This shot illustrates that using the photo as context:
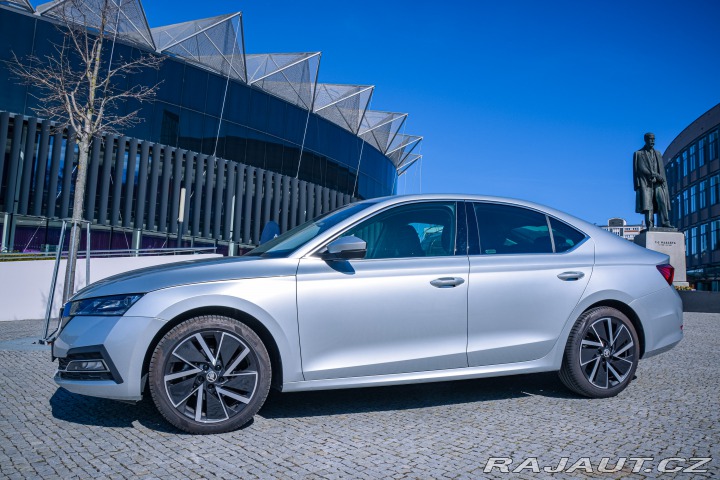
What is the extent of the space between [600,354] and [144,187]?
2577 cm

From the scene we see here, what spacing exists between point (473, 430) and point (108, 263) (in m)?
13.7

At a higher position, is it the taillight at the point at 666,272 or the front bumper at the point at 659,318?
the taillight at the point at 666,272

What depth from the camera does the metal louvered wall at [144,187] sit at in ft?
75.5

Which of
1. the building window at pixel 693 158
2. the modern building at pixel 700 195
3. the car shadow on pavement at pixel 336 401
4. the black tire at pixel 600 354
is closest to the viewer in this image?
the car shadow on pavement at pixel 336 401

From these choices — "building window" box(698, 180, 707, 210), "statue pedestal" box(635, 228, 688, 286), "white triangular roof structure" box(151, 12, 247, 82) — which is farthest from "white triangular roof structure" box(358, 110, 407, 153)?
"statue pedestal" box(635, 228, 688, 286)

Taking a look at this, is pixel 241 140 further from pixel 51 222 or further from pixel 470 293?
pixel 470 293

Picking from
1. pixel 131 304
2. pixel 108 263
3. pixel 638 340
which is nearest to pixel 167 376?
pixel 131 304

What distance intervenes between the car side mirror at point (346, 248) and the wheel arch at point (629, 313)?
207 cm

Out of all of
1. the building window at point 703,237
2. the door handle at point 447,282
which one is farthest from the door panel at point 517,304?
the building window at point 703,237

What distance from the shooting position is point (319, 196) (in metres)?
38.5

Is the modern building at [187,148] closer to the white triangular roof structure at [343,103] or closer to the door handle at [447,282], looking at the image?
the white triangular roof structure at [343,103]

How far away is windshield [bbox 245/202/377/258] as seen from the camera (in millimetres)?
4112
